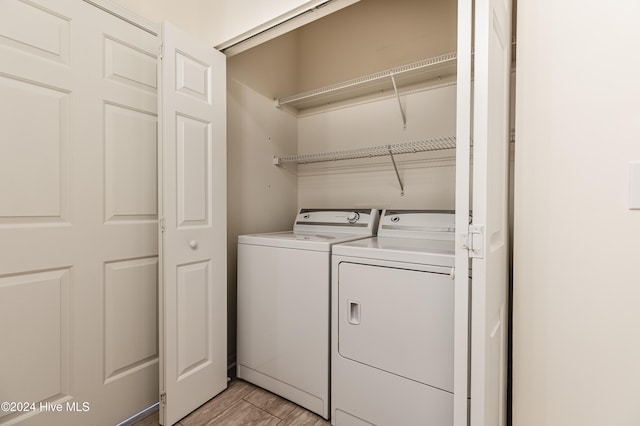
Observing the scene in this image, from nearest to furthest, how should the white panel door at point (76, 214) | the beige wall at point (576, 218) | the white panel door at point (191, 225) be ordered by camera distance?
the beige wall at point (576, 218), the white panel door at point (76, 214), the white panel door at point (191, 225)

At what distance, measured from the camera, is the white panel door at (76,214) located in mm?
1196

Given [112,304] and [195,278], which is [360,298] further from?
[112,304]

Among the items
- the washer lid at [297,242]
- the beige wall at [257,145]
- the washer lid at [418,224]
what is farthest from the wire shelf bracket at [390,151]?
the washer lid at [297,242]

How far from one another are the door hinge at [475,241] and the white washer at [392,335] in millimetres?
366

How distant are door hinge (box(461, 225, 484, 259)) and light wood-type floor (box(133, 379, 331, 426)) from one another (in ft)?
4.25

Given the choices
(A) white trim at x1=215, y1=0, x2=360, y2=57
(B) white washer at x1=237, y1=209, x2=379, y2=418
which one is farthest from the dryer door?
(A) white trim at x1=215, y1=0, x2=360, y2=57

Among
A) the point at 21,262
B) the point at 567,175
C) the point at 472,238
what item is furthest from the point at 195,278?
the point at 567,175

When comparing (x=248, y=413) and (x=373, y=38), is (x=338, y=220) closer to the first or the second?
(x=248, y=413)

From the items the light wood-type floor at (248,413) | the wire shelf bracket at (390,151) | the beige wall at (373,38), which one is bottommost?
the light wood-type floor at (248,413)

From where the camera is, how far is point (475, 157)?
2.92 feet

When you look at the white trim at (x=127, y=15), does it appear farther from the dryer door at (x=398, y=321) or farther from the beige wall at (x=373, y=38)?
the dryer door at (x=398, y=321)

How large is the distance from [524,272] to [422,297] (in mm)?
401

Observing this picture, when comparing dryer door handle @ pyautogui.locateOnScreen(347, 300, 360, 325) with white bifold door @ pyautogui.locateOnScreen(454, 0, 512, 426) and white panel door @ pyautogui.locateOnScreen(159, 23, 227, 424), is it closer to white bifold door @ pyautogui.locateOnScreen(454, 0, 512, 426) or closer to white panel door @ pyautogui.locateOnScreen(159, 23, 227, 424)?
white bifold door @ pyautogui.locateOnScreen(454, 0, 512, 426)

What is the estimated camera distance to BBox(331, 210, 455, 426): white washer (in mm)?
1268
